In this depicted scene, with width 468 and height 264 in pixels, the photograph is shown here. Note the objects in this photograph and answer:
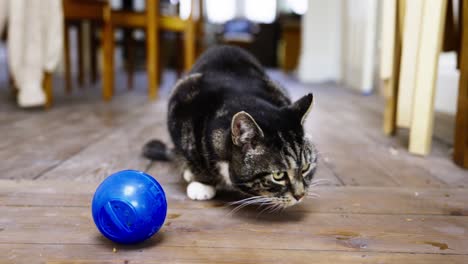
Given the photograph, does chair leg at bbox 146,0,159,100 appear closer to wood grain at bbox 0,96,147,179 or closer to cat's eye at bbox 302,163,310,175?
wood grain at bbox 0,96,147,179

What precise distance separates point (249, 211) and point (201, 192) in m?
0.14

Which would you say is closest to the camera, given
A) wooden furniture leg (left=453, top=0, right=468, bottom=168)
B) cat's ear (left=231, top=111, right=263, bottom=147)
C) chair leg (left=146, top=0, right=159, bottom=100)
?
cat's ear (left=231, top=111, right=263, bottom=147)

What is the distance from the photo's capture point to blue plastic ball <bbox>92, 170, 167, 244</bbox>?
84 cm

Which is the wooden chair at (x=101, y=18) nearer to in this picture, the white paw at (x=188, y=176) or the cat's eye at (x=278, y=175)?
the white paw at (x=188, y=176)

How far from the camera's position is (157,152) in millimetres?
1568

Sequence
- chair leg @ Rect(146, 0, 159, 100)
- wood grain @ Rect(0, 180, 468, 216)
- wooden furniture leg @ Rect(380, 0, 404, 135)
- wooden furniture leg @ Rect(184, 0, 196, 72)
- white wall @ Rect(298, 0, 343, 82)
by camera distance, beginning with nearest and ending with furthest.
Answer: wood grain @ Rect(0, 180, 468, 216), wooden furniture leg @ Rect(380, 0, 404, 135), chair leg @ Rect(146, 0, 159, 100), wooden furniture leg @ Rect(184, 0, 196, 72), white wall @ Rect(298, 0, 343, 82)

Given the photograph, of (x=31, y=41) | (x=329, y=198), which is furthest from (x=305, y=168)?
(x=31, y=41)

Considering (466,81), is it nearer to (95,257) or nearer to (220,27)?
(95,257)

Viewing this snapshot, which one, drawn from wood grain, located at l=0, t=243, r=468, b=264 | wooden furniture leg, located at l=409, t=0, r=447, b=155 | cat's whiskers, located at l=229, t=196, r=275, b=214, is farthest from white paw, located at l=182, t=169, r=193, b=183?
wooden furniture leg, located at l=409, t=0, r=447, b=155

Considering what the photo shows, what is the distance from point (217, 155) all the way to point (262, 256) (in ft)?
1.07

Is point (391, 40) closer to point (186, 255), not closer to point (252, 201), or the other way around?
point (252, 201)

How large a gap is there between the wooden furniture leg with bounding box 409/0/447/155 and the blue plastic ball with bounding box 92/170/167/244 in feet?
3.43

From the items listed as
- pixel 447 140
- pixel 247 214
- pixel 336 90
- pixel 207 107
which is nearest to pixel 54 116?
pixel 207 107

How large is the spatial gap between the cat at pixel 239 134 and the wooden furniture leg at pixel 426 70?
19.2 inches
